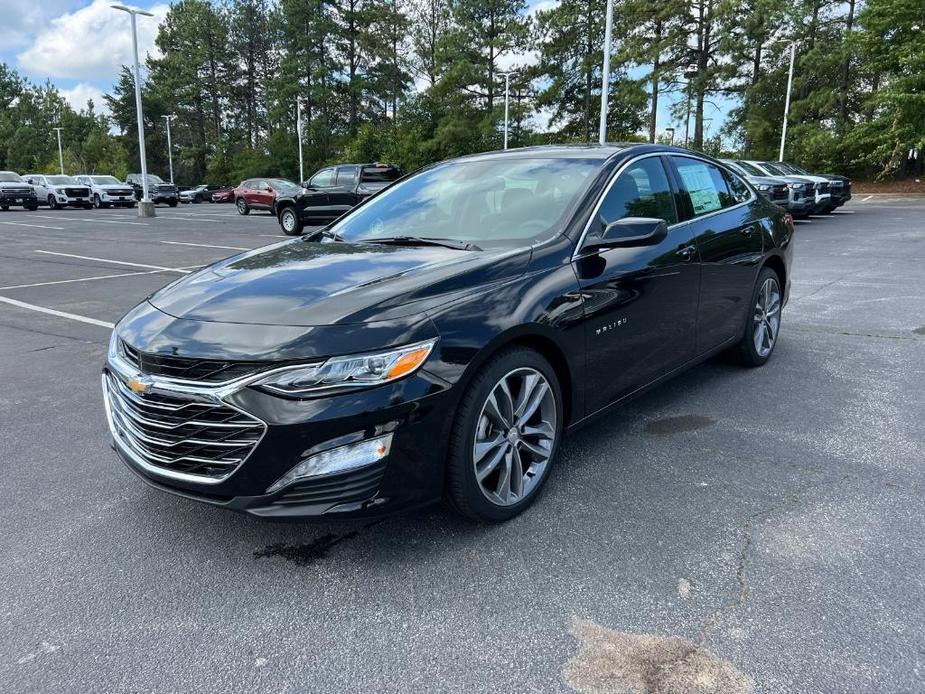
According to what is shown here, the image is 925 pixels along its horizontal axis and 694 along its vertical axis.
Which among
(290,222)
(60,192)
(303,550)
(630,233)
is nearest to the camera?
(303,550)

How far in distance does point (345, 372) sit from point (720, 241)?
300 cm

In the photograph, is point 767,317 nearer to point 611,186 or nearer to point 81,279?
point 611,186

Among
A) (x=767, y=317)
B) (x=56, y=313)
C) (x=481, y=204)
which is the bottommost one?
(x=56, y=313)

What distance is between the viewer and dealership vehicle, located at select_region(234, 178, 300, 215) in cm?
2632

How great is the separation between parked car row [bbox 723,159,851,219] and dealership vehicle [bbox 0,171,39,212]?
3165cm

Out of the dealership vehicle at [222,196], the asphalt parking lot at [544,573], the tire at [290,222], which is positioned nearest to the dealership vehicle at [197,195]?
the dealership vehicle at [222,196]

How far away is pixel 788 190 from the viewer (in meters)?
16.5

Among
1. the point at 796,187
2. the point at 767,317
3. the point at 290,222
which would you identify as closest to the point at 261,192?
the point at 290,222

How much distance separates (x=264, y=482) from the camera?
2.41m

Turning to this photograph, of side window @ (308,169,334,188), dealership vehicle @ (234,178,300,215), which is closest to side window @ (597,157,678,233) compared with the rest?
side window @ (308,169,334,188)

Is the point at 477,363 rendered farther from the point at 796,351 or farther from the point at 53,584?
the point at 796,351

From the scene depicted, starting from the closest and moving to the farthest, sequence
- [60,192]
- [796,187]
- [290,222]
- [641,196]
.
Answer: [641,196] → [796,187] → [290,222] → [60,192]

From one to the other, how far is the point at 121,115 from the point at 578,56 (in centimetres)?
5408

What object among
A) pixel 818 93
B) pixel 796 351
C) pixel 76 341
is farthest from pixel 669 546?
pixel 818 93
